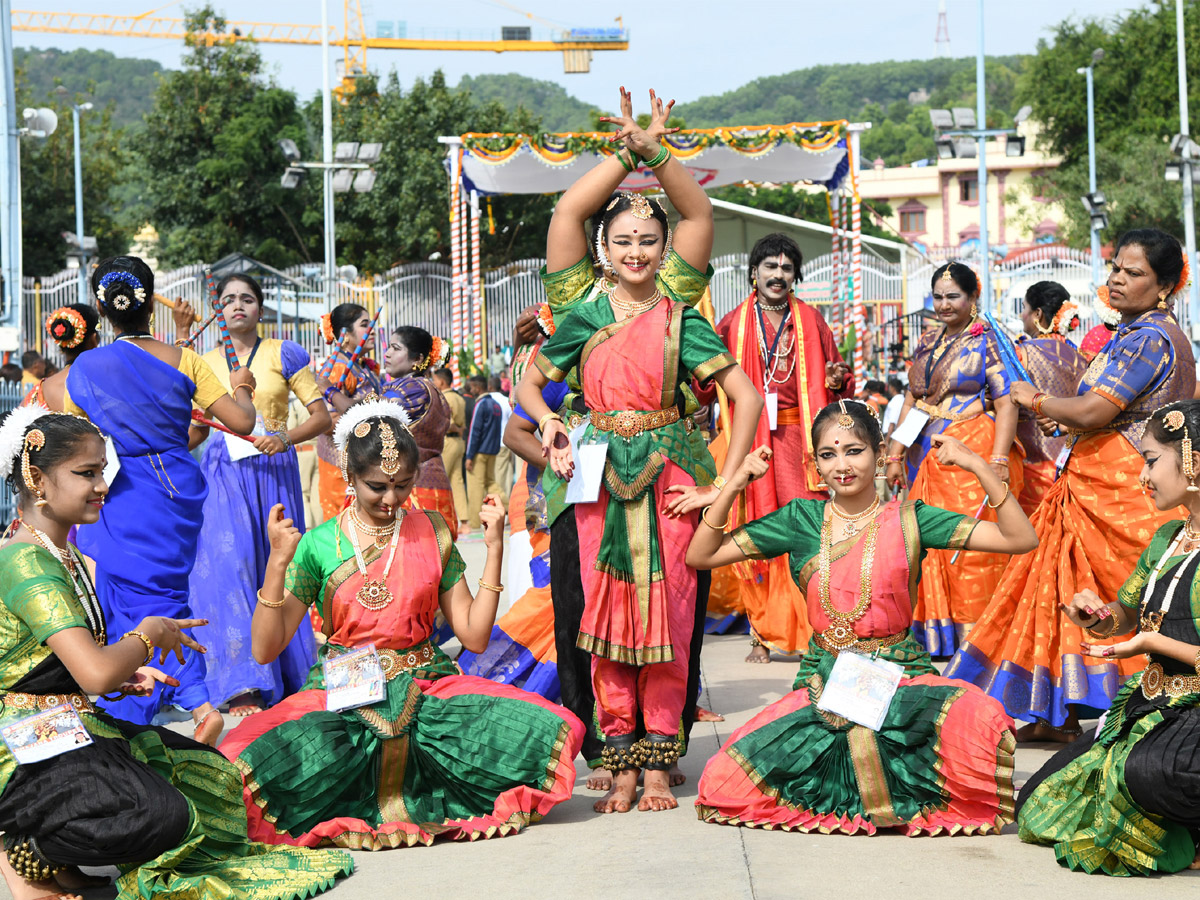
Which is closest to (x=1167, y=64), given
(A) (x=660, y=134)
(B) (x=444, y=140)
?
(B) (x=444, y=140)

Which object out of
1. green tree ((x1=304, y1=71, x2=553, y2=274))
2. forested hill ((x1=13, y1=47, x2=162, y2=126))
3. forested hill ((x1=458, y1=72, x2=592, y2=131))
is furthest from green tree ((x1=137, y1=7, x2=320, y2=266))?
forested hill ((x1=13, y1=47, x2=162, y2=126))

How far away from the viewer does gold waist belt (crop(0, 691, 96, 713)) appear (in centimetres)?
358

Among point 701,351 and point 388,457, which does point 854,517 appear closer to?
point 701,351

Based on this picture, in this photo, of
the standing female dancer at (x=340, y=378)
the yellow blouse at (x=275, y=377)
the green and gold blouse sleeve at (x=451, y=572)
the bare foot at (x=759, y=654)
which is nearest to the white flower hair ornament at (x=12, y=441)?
the green and gold blouse sleeve at (x=451, y=572)

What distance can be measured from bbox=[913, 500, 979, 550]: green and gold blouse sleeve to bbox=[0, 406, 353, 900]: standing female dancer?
1.96 meters

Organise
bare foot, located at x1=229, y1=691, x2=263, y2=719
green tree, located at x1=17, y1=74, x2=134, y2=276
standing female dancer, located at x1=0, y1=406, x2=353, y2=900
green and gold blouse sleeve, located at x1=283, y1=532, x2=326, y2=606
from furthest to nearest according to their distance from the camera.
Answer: green tree, located at x1=17, y1=74, x2=134, y2=276, bare foot, located at x1=229, y1=691, x2=263, y2=719, green and gold blouse sleeve, located at x1=283, y1=532, x2=326, y2=606, standing female dancer, located at x1=0, y1=406, x2=353, y2=900

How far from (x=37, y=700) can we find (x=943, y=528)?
2.58m

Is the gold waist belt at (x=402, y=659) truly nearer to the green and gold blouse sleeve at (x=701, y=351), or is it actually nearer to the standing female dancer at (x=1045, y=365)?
the green and gold blouse sleeve at (x=701, y=351)

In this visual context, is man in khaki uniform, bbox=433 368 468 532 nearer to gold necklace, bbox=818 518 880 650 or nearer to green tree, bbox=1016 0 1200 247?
gold necklace, bbox=818 518 880 650

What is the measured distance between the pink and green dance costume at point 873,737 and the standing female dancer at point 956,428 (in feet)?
8.06

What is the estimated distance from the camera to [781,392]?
727cm

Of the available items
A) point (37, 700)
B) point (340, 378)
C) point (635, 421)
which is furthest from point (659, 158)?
point (340, 378)

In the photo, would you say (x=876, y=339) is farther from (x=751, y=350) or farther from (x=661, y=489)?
(x=661, y=489)

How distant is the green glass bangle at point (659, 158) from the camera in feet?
15.2
